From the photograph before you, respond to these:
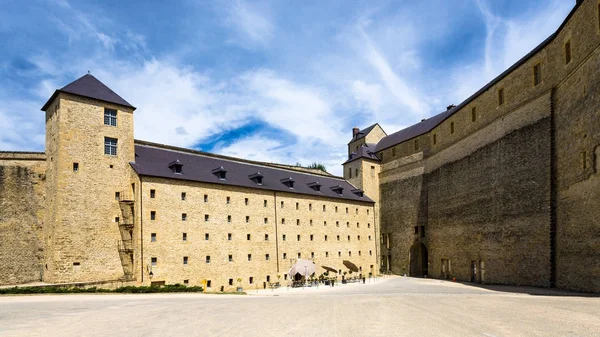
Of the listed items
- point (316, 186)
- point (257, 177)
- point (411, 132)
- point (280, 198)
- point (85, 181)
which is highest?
point (411, 132)

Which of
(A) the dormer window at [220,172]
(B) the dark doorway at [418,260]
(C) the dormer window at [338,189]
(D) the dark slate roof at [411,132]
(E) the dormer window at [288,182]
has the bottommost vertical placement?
(B) the dark doorway at [418,260]

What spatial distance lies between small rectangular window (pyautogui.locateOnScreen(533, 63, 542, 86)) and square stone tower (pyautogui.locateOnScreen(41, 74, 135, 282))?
32.0 metres

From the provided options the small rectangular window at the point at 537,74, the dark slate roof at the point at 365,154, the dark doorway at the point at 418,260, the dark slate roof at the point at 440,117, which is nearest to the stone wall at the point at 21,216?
the dark slate roof at the point at 365,154

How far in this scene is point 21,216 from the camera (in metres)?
33.2

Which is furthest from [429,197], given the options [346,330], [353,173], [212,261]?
[346,330]

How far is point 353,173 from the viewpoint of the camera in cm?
5656

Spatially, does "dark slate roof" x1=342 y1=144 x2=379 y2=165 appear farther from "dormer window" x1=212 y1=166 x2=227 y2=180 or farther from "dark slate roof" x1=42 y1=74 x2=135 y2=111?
"dark slate roof" x1=42 y1=74 x2=135 y2=111

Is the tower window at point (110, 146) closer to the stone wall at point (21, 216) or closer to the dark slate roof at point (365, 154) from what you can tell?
the stone wall at point (21, 216)

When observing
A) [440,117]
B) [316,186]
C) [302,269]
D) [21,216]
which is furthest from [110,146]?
[440,117]

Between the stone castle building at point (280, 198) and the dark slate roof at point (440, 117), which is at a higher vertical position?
the dark slate roof at point (440, 117)

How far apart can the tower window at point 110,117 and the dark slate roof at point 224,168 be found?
3402mm

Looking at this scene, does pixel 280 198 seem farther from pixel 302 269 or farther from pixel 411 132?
pixel 411 132

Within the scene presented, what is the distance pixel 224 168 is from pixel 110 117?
11.8 meters

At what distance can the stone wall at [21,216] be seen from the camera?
32.3 m
